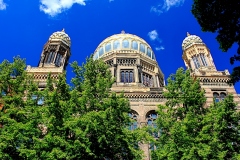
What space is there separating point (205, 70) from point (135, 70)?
30.1ft

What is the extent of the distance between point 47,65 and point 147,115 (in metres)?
11.9

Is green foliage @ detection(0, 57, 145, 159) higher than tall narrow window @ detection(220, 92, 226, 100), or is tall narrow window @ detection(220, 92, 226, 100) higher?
tall narrow window @ detection(220, 92, 226, 100)

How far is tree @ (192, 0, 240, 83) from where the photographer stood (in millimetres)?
8367

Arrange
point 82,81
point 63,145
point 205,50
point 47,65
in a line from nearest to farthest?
1. point 63,145
2. point 82,81
3. point 47,65
4. point 205,50

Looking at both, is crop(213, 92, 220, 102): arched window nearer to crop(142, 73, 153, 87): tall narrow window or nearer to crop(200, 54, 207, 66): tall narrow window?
crop(200, 54, 207, 66): tall narrow window

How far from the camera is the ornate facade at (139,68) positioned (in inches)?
910

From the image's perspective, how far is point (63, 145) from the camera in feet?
35.7

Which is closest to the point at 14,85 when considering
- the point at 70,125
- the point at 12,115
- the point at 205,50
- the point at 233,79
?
the point at 12,115

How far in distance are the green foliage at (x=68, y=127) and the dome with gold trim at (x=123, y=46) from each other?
22170mm

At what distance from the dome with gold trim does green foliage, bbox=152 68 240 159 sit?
21.1m

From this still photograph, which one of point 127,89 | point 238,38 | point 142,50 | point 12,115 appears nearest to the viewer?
point 238,38

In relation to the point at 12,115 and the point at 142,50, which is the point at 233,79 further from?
the point at 142,50

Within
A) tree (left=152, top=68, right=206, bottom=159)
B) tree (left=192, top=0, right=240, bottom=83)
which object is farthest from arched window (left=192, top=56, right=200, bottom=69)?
tree (left=192, top=0, right=240, bottom=83)

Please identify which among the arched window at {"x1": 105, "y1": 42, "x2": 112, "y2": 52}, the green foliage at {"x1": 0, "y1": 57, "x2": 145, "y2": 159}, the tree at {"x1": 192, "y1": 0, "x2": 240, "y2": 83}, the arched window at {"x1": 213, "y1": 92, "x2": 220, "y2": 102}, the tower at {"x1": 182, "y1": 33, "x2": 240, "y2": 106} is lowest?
the green foliage at {"x1": 0, "y1": 57, "x2": 145, "y2": 159}
